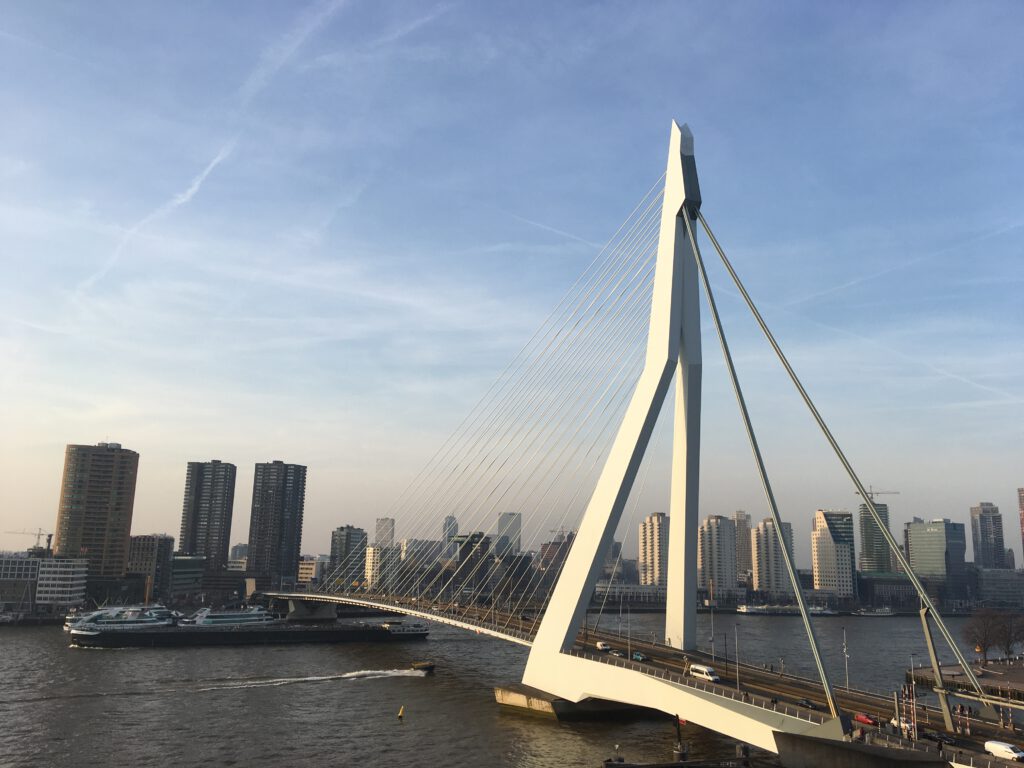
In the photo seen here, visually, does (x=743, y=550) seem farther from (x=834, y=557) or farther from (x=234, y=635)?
(x=234, y=635)

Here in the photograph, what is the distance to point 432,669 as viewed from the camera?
133ft

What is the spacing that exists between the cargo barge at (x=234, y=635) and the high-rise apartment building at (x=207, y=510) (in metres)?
77.2

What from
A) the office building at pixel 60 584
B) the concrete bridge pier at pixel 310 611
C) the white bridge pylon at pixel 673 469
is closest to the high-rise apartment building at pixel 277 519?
the office building at pixel 60 584

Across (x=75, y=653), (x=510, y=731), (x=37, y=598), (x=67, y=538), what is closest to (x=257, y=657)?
(x=75, y=653)

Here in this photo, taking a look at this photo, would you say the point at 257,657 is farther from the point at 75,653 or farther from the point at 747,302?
the point at 747,302

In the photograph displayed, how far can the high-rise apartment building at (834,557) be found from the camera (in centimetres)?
15462

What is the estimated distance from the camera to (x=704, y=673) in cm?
2334

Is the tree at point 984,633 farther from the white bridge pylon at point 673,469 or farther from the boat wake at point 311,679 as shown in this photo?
the boat wake at point 311,679

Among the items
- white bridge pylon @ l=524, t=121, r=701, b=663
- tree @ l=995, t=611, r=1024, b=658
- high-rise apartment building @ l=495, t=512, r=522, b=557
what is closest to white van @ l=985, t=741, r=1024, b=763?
white bridge pylon @ l=524, t=121, r=701, b=663

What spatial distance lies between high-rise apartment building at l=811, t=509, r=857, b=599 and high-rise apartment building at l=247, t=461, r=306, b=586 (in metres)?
104

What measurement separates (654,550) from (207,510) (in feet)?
329

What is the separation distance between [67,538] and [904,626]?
10524cm

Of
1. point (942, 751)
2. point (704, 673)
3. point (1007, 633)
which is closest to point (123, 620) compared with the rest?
point (704, 673)

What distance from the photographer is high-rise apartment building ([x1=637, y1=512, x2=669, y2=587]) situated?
17688 cm
